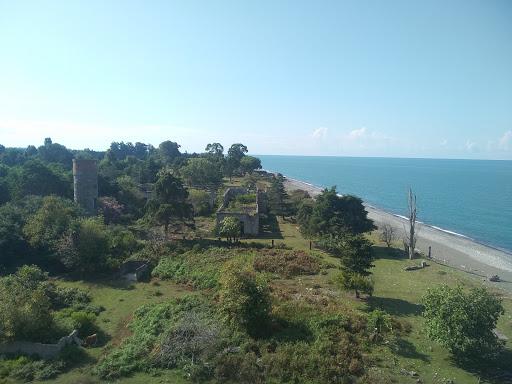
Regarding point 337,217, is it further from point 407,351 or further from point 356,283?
point 407,351

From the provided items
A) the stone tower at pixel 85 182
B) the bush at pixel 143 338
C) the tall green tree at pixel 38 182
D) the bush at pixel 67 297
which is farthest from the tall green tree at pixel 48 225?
the tall green tree at pixel 38 182

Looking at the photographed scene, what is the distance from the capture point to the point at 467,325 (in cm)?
1587

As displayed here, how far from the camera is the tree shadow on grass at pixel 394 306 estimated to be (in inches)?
820

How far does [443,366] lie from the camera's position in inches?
622

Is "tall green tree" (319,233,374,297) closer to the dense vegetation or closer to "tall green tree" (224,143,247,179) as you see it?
the dense vegetation

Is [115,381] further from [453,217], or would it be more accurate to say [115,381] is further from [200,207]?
[453,217]

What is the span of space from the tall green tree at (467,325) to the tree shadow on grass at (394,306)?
399 centimetres

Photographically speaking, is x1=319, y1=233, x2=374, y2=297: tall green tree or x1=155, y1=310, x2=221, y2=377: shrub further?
x1=319, y1=233, x2=374, y2=297: tall green tree

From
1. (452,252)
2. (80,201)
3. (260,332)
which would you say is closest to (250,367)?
(260,332)

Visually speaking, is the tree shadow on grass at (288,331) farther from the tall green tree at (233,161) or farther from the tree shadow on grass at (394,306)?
the tall green tree at (233,161)

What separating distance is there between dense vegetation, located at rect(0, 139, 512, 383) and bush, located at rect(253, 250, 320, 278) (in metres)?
0.11

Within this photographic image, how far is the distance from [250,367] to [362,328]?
18.8 feet

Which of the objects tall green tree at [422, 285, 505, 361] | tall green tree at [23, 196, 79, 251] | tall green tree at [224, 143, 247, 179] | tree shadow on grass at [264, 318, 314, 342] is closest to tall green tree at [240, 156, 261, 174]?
tall green tree at [224, 143, 247, 179]

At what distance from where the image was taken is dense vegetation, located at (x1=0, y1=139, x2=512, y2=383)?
15.8m
